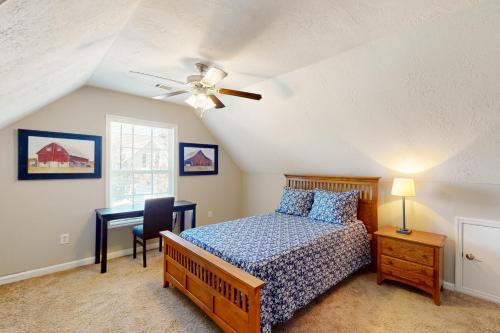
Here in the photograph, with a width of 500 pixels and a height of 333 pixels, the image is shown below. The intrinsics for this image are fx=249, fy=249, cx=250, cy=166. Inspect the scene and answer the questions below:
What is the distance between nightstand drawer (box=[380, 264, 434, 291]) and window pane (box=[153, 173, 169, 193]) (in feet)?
10.8

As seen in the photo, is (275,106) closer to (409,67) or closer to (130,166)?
(409,67)

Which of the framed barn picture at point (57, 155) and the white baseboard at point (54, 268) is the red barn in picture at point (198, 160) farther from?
the white baseboard at point (54, 268)

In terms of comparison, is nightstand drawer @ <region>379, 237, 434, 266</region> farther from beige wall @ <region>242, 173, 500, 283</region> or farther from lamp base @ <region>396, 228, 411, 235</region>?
beige wall @ <region>242, 173, 500, 283</region>

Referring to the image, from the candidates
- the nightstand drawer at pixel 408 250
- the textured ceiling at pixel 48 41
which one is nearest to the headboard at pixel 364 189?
the nightstand drawer at pixel 408 250

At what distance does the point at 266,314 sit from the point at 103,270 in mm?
2297

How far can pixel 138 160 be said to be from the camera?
3.87 meters

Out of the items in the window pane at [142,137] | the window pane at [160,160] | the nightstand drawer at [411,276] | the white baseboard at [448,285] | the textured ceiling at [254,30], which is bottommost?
the white baseboard at [448,285]

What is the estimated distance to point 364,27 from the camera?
1.78 metres

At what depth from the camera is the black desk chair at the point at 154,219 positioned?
3.18 meters

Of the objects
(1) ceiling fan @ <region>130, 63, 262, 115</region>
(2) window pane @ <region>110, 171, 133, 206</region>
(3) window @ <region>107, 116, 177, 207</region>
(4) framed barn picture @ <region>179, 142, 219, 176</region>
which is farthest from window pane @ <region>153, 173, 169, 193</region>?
(1) ceiling fan @ <region>130, 63, 262, 115</region>

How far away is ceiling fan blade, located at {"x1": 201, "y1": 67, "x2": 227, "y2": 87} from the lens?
6.88 ft

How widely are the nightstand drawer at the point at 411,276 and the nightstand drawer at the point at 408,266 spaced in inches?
1.1

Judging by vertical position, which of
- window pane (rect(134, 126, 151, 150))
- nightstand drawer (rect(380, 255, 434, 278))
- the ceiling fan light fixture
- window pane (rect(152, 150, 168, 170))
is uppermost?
the ceiling fan light fixture

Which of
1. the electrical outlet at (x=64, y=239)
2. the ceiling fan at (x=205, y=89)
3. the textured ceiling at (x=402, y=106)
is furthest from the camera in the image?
the electrical outlet at (x=64, y=239)
